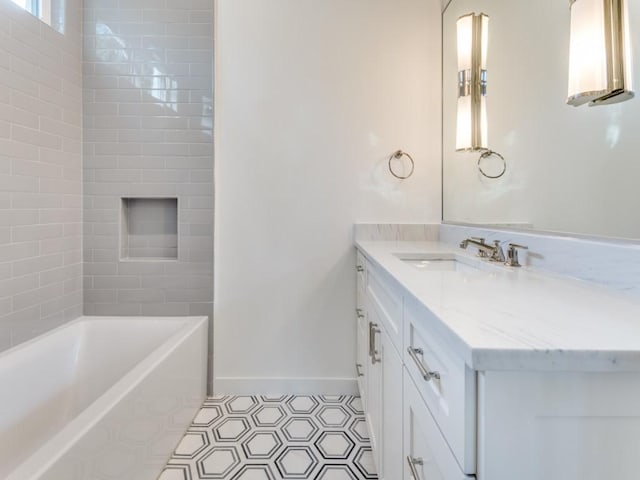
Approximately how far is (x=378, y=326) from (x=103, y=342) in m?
1.57

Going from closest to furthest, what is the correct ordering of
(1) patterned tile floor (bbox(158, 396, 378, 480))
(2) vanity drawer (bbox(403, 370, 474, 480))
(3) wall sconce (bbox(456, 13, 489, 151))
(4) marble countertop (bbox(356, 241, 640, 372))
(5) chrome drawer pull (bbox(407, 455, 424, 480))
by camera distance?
1. (4) marble countertop (bbox(356, 241, 640, 372))
2. (2) vanity drawer (bbox(403, 370, 474, 480))
3. (5) chrome drawer pull (bbox(407, 455, 424, 480))
4. (1) patterned tile floor (bbox(158, 396, 378, 480))
5. (3) wall sconce (bbox(456, 13, 489, 151))

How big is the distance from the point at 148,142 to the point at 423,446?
2.06 m

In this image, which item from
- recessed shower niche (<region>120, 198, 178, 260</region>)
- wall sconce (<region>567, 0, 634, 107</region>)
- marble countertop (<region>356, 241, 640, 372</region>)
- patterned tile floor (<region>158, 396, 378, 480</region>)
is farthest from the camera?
recessed shower niche (<region>120, 198, 178, 260</region>)

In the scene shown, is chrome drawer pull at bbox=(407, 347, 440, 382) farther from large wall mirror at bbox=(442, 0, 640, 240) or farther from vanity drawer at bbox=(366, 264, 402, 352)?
large wall mirror at bbox=(442, 0, 640, 240)

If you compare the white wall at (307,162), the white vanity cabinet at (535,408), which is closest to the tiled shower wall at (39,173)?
the white wall at (307,162)

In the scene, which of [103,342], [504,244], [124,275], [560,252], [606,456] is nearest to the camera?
[606,456]

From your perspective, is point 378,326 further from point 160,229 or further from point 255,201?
point 160,229

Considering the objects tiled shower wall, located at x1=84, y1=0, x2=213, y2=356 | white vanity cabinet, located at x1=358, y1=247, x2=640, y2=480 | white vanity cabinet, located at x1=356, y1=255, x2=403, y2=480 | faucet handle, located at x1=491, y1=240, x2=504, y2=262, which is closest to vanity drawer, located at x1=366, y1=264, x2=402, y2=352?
white vanity cabinet, located at x1=356, y1=255, x2=403, y2=480

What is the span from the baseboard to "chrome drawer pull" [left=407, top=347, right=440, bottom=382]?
144 cm

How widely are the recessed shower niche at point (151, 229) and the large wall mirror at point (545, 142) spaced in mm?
1675

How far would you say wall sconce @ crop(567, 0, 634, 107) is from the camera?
0.92 metres

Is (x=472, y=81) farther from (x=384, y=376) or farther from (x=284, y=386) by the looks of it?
(x=284, y=386)

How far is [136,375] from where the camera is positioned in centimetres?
135

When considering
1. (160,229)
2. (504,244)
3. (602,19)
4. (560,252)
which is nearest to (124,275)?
(160,229)
